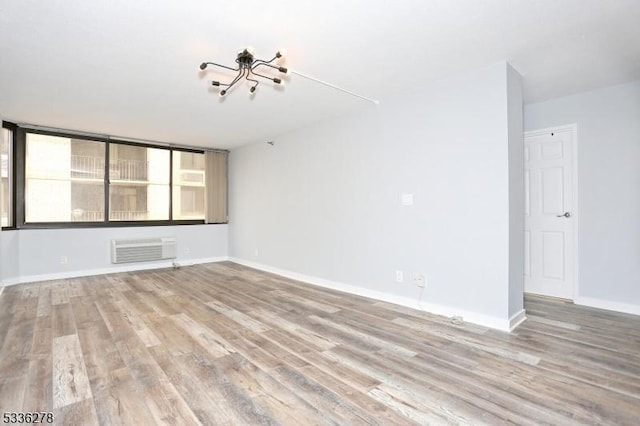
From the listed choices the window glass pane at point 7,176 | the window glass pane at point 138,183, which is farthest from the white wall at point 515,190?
the window glass pane at point 7,176

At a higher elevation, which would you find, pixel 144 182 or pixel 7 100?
pixel 7 100

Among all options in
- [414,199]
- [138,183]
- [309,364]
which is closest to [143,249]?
[138,183]

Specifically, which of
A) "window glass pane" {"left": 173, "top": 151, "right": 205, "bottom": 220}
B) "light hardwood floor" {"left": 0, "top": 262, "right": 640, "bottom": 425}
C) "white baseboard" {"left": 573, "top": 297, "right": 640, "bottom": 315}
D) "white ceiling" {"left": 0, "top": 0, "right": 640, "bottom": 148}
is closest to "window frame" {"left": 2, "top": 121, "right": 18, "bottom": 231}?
"white ceiling" {"left": 0, "top": 0, "right": 640, "bottom": 148}

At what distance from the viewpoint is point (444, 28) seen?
235cm

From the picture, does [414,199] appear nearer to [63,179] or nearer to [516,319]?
[516,319]

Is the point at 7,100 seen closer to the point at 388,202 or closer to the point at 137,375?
the point at 137,375

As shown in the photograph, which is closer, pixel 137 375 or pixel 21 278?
pixel 137 375

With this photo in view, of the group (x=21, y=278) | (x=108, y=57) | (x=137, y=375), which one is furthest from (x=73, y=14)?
(x=21, y=278)

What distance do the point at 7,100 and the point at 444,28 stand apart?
15.3 ft

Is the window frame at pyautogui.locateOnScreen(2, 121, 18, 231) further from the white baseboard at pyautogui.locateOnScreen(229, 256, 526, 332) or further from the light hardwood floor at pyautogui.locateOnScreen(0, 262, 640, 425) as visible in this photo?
the white baseboard at pyautogui.locateOnScreen(229, 256, 526, 332)

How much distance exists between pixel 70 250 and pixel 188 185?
2.23 metres

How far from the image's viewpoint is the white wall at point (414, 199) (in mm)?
2963

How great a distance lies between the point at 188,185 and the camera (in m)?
6.58

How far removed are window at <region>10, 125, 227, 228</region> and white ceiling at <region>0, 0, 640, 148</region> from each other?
1.38 meters
